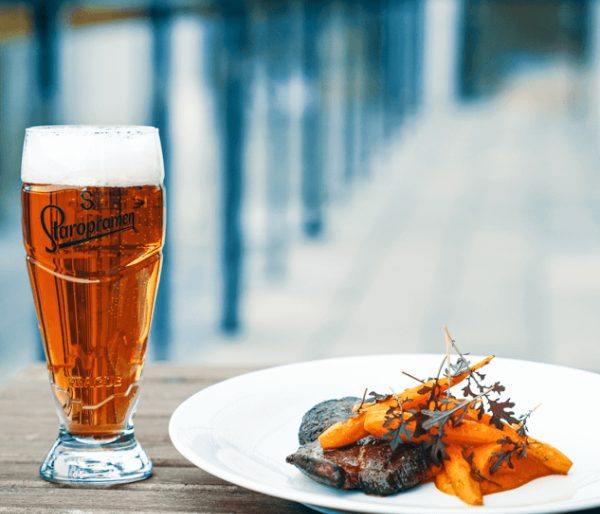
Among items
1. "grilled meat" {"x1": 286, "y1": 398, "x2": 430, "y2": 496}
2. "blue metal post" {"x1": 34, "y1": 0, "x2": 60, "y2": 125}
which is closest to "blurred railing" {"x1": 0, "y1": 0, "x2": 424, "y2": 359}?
"blue metal post" {"x1": 34, "y1": 0, "x2": 60, "y2": 125}

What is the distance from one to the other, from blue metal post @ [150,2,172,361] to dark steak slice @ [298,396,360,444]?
9.79ft

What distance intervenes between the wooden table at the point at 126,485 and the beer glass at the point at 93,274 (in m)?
0.03

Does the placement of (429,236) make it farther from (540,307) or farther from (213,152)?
(213,152)

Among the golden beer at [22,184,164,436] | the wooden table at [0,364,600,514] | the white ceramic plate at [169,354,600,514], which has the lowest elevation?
the wooden table at [0,364,600,514]

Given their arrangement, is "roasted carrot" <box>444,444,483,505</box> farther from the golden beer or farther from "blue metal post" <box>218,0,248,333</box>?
"blue metal post" <box>218,0,248,333</box>

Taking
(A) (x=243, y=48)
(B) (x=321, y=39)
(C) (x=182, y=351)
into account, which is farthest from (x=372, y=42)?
(C) (x=182, y=351)

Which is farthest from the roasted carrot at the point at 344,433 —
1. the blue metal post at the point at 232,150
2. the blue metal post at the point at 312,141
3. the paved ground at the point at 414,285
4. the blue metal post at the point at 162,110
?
the blue metal post at the point at 312,141

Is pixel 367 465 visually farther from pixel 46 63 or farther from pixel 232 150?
pixel 232 150

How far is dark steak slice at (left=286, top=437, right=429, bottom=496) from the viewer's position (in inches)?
25.5

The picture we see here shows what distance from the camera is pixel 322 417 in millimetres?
761

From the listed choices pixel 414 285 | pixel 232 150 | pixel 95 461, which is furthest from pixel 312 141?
pixel 95 461

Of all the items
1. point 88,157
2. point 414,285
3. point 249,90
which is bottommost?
point 414,285

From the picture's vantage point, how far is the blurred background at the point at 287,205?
11.5 ft

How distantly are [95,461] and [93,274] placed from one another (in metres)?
0.19
